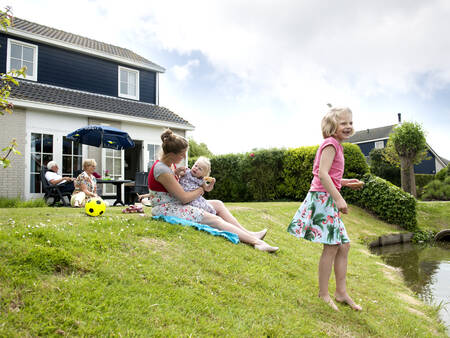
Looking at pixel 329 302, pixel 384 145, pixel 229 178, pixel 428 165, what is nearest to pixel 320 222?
pixel 329 302

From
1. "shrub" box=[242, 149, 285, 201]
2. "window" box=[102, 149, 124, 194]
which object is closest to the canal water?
"shrub" box=[242, 149, 285, 201]

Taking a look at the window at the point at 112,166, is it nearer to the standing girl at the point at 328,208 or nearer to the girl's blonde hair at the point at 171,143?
the girl's blonde hair at the point at 171,143

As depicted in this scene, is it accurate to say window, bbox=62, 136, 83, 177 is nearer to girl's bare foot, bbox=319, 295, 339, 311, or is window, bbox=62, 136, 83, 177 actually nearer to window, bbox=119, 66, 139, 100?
window, bbox=119, 66, 139, 100

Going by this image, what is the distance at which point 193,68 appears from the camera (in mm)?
18875

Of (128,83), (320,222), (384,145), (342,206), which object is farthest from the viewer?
(384,145)

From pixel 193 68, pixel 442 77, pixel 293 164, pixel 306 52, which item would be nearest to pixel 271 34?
pixel 306 52

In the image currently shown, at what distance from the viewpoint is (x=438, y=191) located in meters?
22.8

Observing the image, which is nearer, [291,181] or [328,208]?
[328,208]

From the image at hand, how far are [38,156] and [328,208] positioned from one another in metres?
11.4

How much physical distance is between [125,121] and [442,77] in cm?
2004

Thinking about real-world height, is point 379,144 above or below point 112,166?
above

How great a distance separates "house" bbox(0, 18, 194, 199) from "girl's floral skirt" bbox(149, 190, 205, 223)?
28.5 feet

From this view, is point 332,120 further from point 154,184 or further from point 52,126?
point 52,126

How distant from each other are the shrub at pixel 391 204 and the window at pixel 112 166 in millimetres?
10592
